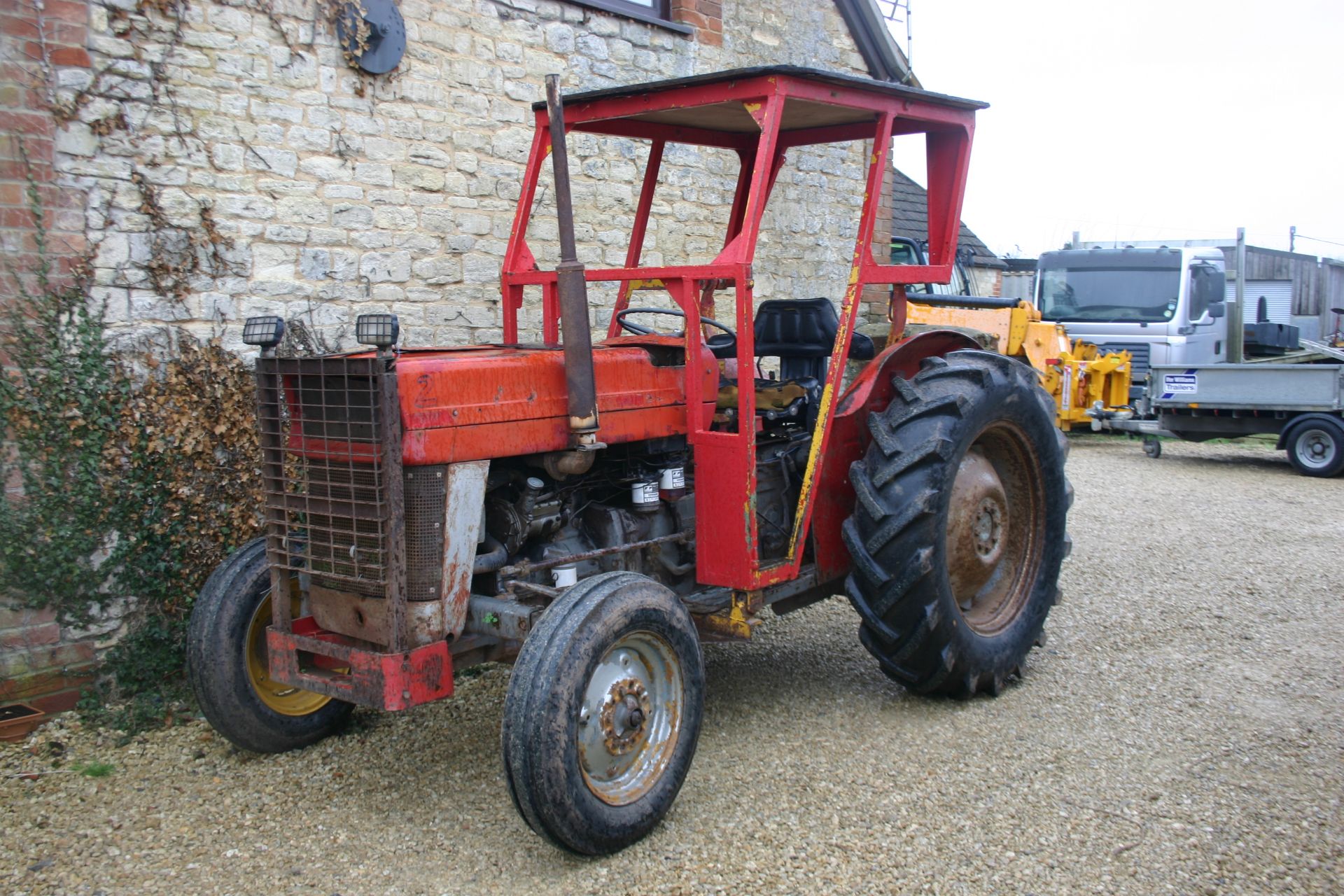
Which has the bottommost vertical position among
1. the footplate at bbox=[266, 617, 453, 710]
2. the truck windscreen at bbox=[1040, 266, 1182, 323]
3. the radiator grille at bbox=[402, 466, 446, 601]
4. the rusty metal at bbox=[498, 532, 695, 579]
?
the footplate at bbox=[266, 617, 453, 710]

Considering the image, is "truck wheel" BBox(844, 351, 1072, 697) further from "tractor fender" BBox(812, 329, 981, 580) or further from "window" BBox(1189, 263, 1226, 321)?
"window" BBox(1189, 263, 1226, 321)

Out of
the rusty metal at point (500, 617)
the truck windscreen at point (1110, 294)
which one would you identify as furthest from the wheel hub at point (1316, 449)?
the rusty metal at point (500, 617)

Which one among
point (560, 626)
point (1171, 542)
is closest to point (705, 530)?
point (560, 626)

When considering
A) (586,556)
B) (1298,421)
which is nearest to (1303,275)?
(1298,421)

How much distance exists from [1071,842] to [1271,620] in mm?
2876

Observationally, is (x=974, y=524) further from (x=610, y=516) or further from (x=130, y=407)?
(x=130, y=407)

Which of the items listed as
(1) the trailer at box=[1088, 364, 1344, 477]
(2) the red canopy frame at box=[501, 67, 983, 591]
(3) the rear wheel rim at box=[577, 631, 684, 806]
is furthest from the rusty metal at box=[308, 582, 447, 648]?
(1) the trailer at box=[1088, 364, 1344, 477]

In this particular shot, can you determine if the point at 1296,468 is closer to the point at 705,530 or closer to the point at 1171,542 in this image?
the point at 1171,542

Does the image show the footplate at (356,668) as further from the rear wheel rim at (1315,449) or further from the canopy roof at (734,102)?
the rear wheel rim at (1315,449)

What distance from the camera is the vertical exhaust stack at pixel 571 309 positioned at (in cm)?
307

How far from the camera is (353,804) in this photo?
3410mm

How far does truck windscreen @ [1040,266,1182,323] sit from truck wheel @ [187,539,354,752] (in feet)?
36.3

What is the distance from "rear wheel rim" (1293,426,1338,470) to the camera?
9805 mm

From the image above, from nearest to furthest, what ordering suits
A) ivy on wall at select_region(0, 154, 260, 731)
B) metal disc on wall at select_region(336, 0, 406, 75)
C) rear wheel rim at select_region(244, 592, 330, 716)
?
rear wheel rim at select_region(244, 592, 330, 716) → ivy on wall at select_region(0, 154, 260, 731) → metal disc on wall at select_region(336, 0, 406, 75)
